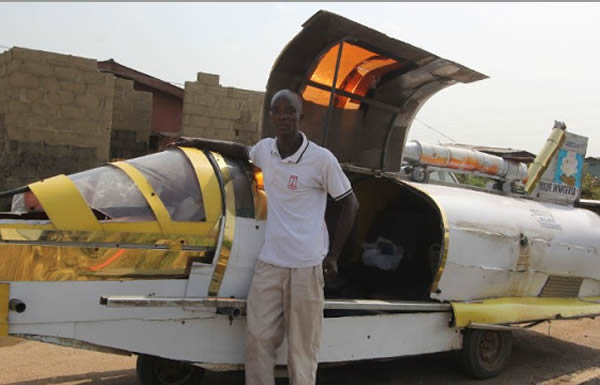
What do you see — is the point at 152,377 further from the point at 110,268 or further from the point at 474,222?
the point at 474,222

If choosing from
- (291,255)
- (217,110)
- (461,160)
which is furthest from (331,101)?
(217,110)

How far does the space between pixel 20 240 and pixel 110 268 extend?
55cm

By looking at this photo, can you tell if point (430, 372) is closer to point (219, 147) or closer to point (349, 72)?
point (349, 72)

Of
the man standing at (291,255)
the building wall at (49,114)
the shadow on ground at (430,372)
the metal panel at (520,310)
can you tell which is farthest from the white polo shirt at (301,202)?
the building wall at (49,114)

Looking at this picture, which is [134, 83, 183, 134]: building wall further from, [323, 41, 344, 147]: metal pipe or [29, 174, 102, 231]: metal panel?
[29, 174, 102, 231]: metal panel

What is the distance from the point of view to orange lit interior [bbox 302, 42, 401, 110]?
530 centimetres

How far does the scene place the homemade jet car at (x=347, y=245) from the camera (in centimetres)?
378

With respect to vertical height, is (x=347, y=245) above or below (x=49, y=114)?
below

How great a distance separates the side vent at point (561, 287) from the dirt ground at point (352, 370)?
2.62 ft

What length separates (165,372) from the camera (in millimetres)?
4855

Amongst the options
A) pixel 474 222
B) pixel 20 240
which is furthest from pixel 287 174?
pixel 474 222

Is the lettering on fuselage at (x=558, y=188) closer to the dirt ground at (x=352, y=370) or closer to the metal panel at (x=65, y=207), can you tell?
the dirt ground at (x=352, y=370)

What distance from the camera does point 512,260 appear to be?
5938 mm

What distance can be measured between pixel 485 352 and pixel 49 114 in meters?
7.97
